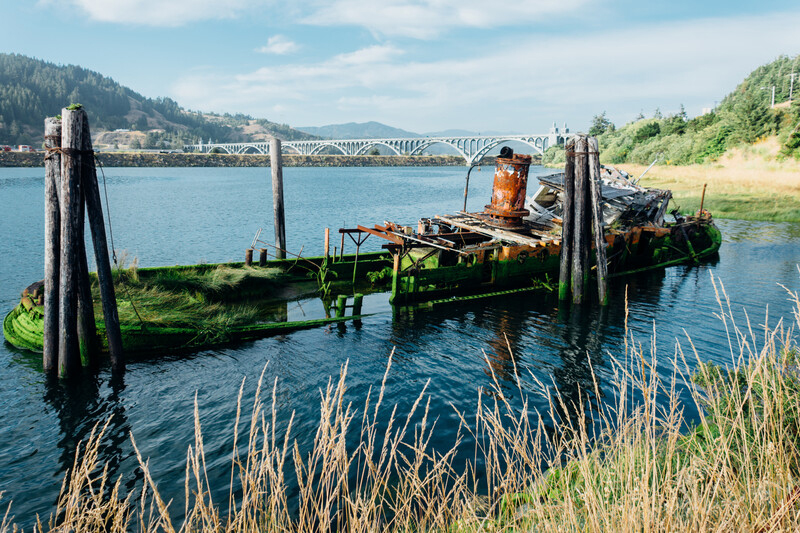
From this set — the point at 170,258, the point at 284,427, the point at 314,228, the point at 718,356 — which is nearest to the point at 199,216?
the point at 314,228

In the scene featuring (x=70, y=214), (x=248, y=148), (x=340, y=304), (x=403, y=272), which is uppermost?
(x=248, y=148)

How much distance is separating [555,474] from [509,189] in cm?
1346

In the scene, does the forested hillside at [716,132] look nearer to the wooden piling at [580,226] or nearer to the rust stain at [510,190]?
the rust stain at [510,190]

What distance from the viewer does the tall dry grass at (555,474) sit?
3018 millimetres

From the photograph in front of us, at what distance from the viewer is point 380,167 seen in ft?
542

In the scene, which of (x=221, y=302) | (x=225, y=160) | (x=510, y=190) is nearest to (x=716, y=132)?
(x=510, y=190)

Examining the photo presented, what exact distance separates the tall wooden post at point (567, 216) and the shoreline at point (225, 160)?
110039 mm

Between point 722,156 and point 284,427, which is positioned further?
point 722,156

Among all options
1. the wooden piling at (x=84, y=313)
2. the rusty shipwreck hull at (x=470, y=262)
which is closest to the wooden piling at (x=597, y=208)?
the rusty shipwreck hull at (x=470, y=262)

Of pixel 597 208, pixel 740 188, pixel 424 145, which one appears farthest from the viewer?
pixel 424 145

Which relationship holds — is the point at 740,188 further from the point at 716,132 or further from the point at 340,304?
the point at 340,304

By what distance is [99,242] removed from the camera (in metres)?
9.54

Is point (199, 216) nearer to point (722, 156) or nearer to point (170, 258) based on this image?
point (170, 258)

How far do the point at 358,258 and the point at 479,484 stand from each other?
12.1 m
